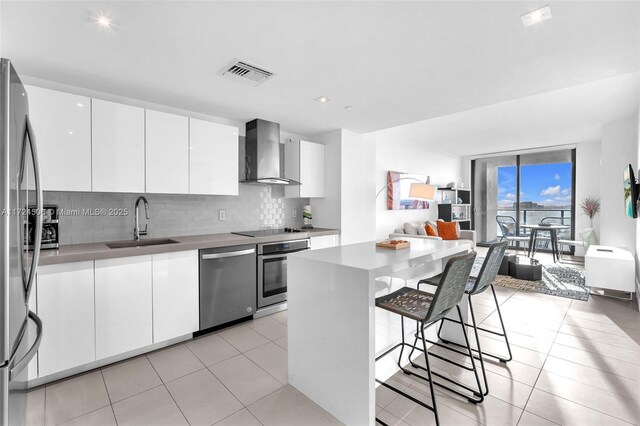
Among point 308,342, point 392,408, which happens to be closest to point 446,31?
point 308,342

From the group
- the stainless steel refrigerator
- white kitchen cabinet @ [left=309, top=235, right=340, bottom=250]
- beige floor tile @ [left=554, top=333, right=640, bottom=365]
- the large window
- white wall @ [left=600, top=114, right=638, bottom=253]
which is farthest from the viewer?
the large window

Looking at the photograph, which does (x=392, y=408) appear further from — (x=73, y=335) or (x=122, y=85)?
(x=122, y=85)

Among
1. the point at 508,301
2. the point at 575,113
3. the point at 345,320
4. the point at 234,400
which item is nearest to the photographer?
the point at 345,320

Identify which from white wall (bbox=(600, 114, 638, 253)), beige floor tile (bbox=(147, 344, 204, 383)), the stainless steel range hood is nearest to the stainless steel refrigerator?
beige floor tile (bbox=(147, 344, 204, 383))

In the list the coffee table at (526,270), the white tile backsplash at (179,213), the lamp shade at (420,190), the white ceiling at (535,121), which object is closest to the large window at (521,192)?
the white ceiling at (535,121)

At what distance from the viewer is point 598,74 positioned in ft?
7.72

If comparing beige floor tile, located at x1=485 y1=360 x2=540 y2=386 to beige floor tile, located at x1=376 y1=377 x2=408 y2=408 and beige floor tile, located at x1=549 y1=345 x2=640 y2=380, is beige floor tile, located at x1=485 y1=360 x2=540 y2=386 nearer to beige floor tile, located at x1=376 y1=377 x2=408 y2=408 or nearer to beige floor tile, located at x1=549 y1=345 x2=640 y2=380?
beige floor tile, located at x1=549 y1=345 x2=640 y2=380

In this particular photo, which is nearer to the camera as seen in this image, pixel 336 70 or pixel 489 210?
pixel 336 70

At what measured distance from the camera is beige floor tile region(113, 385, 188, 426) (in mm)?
1755

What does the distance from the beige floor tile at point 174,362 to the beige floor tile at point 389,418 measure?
141 cm

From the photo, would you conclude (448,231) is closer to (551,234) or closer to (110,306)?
(551,234)

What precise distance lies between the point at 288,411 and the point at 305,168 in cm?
286

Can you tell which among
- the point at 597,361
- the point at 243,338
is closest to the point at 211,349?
the point at 243,338

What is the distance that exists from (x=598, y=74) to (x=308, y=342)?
3.03 m
